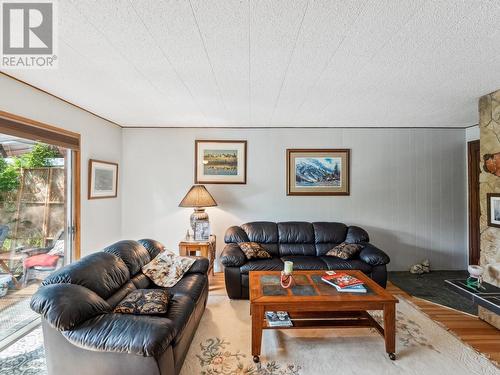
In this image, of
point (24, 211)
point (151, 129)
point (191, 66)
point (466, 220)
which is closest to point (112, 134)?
point (151, 129)

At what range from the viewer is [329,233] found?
3691 millimetres

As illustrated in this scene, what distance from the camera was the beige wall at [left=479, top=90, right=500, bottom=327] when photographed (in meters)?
2.49

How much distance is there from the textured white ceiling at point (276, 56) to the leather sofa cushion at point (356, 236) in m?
1.77

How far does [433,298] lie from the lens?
3.09 m

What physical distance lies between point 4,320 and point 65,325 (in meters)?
1.57

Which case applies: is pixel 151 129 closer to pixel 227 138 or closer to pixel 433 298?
pixel 227 138

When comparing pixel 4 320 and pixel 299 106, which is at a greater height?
pixel 299 106

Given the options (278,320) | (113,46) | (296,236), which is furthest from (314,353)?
(113,46)

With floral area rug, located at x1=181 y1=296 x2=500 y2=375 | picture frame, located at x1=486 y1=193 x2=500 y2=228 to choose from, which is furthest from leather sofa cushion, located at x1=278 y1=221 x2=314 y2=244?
picture frame, located at x1=486 y1=193 x2=500 y2=228

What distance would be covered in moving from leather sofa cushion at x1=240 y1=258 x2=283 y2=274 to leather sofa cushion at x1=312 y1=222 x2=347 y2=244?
866 millimetres

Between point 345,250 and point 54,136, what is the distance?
12.6 ft

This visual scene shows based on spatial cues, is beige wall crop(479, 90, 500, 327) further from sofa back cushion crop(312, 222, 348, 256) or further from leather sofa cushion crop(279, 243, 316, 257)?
leather sofa cushion crop(279, 243, 316, 257)

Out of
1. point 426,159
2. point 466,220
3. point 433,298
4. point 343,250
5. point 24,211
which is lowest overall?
point 433,298

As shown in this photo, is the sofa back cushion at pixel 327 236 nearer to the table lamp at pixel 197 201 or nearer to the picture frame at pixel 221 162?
the picture frame at pixel 221 162
